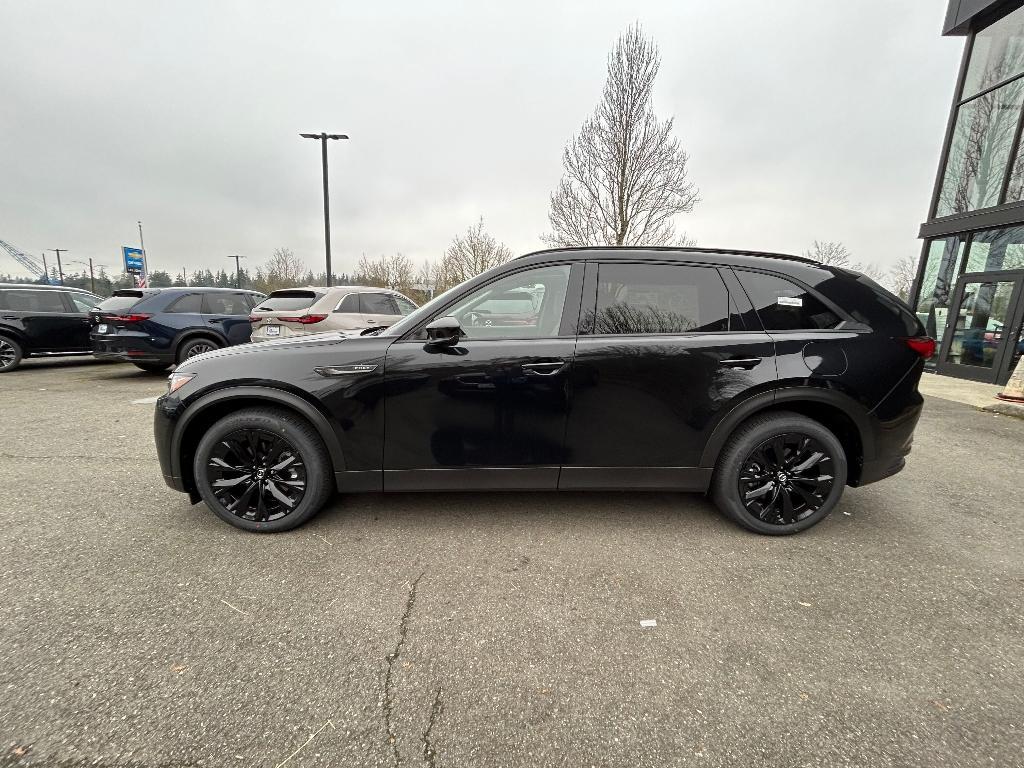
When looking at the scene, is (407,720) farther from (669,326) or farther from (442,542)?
(669,326)

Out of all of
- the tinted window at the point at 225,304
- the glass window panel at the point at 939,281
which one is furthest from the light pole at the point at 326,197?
the glass window panel at the point at 939,281

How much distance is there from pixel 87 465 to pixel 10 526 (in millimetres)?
1158

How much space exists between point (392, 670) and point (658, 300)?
2.45 meters

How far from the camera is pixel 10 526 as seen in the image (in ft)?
9.27

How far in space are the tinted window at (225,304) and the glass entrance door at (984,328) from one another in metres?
15.8

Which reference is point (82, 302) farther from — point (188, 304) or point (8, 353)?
point (188, 304)

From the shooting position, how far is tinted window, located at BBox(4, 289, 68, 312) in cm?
836

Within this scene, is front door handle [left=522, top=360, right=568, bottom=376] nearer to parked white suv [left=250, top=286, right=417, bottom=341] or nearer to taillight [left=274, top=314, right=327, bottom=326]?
parked white suv [left=250, top=286, right=417, bottom=341]

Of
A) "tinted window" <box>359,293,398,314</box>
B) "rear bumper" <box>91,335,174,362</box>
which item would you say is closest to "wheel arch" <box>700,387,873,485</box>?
"tinted window" <box>359,293,398,314</box>

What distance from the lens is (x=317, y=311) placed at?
723cm

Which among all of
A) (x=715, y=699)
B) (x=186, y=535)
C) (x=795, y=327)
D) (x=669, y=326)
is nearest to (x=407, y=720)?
(x=715, y=699)

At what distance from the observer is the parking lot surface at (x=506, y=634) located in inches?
60.0

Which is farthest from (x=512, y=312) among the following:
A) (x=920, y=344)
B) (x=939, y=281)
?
(x=939, y=281)

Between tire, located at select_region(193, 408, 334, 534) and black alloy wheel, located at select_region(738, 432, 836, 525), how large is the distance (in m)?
2.74
